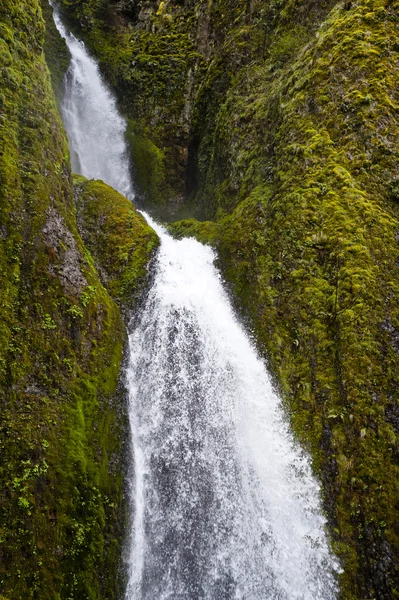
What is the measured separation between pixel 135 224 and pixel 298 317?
5.71 meters

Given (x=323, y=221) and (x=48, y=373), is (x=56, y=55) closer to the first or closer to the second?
(x=323, y=221)

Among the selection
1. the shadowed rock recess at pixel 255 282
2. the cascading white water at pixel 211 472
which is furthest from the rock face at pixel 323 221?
the cascading white water at pixel 211 472

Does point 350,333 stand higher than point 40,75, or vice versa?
point 40,75

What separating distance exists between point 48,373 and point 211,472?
12.4ft

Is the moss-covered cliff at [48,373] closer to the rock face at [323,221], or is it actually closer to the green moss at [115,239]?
the green moss at [115,239]

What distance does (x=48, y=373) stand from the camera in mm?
7055

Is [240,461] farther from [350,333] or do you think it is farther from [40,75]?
[40,75]

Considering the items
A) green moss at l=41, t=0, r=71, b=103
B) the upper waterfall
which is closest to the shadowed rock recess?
the upper waterfall

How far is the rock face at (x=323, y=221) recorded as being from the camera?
7.03 m

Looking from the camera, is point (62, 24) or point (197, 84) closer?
point (197, 84)

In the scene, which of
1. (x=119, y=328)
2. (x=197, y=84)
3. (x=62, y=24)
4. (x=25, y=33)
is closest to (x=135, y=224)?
(x=119, y=328)

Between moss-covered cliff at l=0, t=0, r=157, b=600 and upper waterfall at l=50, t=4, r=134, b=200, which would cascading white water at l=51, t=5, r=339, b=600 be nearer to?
moss-covered cliff at l=0, t=0, r=157, b=600

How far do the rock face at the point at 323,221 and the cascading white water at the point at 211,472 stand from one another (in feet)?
1.81

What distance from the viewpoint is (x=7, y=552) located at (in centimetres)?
531
